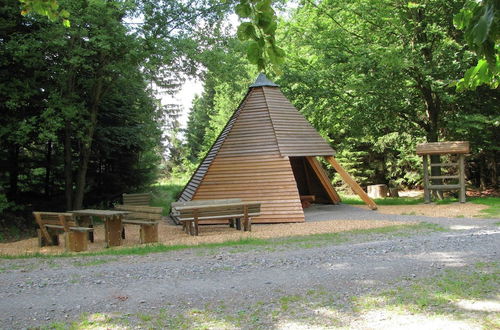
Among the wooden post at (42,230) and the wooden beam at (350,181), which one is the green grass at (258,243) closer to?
the wooden post at (42,230)

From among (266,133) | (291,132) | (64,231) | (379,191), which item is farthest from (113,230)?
(379,191)

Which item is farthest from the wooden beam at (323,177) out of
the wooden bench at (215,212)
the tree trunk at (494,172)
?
the tree trunk at (494,172)

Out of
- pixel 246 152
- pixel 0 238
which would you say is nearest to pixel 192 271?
pixel 246 152

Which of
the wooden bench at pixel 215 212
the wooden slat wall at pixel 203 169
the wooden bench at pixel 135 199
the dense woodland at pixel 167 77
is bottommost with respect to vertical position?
the wooden bench at pixel 215 212

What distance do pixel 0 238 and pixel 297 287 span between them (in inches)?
424

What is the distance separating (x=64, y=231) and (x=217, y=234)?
3.73 m

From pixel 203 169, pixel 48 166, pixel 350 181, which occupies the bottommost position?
pixel 350 181

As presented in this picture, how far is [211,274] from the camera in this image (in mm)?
6203

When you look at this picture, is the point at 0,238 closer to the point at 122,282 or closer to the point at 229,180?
the point at 229,180

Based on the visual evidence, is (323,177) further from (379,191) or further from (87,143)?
(379,191)

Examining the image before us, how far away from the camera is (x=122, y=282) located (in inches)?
232

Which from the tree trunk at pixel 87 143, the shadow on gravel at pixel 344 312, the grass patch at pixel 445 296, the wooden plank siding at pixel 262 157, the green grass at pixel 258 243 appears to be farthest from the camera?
the tree trunk at pixel 87 143

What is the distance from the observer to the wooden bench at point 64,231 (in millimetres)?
9273

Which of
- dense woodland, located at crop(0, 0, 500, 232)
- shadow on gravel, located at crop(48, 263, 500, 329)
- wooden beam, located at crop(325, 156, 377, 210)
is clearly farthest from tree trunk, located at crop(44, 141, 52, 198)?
shadow on gravel, located at crop(48, 263, 500, 329)
